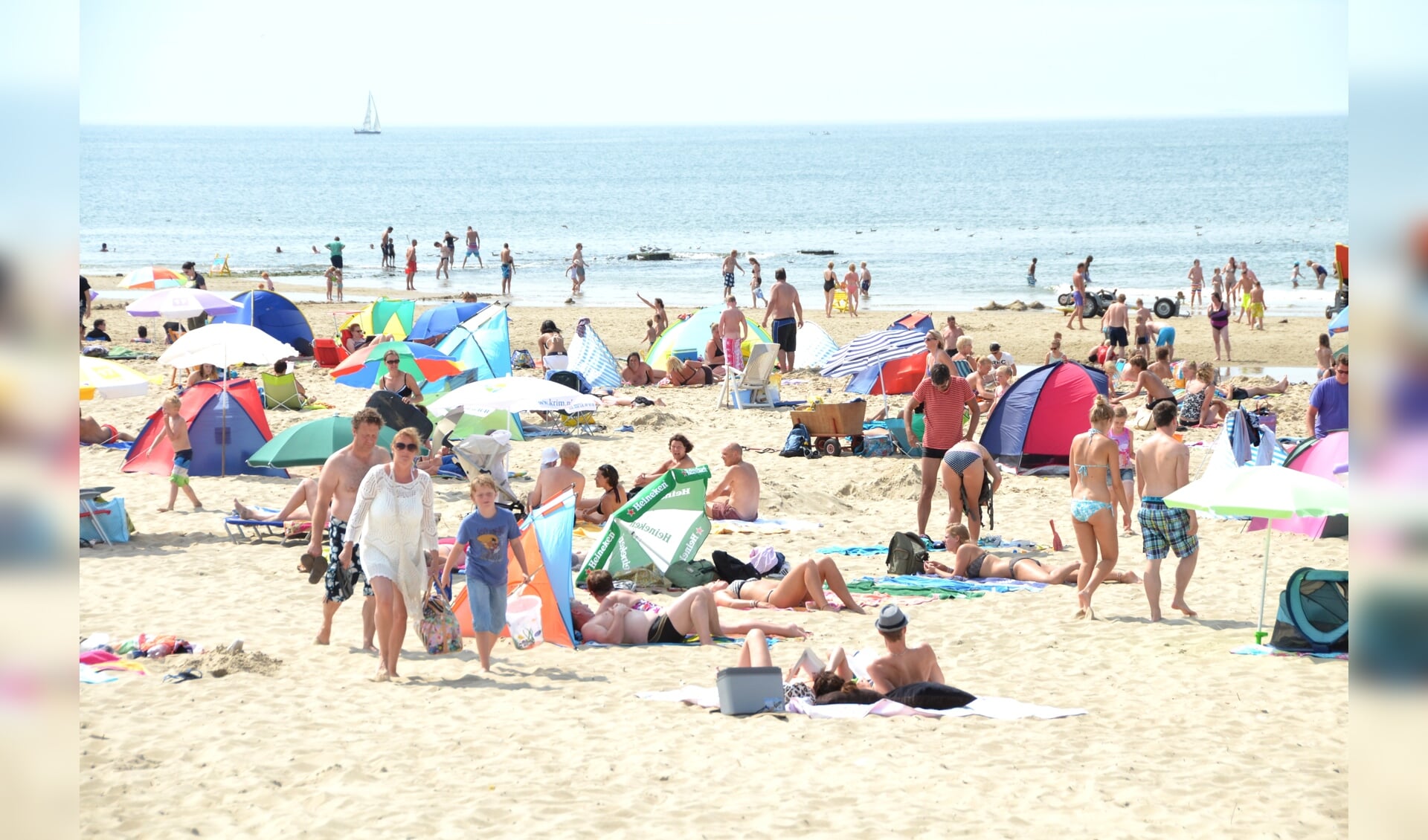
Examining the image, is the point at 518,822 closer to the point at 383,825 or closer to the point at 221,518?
the point at 383,825

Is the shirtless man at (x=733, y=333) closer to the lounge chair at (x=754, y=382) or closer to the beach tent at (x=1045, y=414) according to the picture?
the lounge chair at (x=754, y=382)

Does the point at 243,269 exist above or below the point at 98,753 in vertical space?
above

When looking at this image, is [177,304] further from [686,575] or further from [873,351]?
[686,575]

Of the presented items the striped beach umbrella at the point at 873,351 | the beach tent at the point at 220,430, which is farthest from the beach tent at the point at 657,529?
the striped beach umbrella at the point at 873,351

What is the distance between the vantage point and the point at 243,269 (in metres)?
44.5

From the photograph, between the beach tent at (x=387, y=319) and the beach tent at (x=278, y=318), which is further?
the beach tent at (x=278, y=318)

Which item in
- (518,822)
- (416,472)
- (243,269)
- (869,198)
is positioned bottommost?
(518,822)

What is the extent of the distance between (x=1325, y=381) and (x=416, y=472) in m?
7.81

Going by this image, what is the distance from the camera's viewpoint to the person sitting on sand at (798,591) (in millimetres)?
8617

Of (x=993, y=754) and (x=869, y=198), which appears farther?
(x=869, y=198)

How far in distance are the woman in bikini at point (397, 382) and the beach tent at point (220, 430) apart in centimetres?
125

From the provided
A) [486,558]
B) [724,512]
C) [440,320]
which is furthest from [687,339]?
[486,558]
